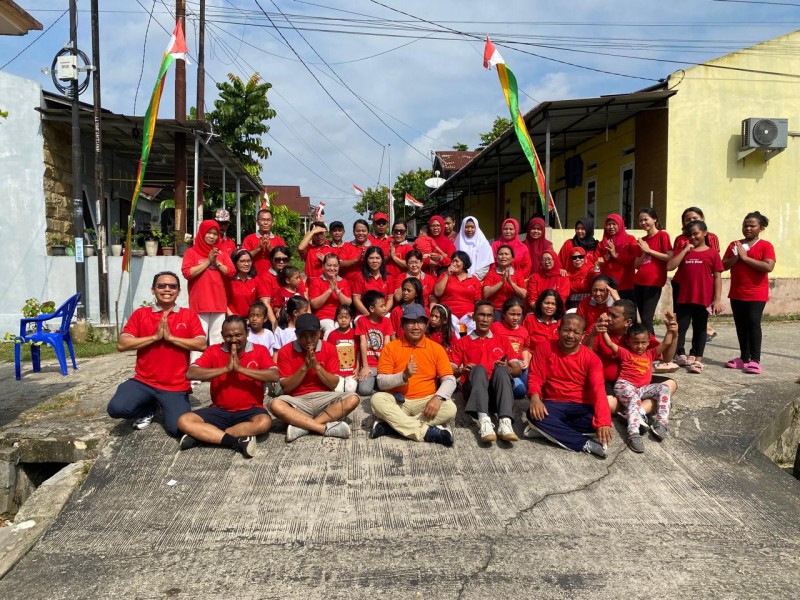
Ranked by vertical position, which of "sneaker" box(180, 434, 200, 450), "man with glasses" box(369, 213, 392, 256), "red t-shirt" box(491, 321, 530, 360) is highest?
"man with glasses" box(369, 213, 392, 256)

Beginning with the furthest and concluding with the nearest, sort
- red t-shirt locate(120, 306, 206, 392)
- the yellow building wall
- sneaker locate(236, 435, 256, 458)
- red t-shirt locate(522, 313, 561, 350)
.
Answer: the yellow building wall, red t-shirt locate(522, 313, 561, 350), red t-shirt locate(120, 306, 206, 392), sneaker locate(236, 435, 256, 458)

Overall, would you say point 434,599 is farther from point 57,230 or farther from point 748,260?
point 57,230

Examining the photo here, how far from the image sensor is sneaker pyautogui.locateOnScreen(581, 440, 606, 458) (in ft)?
14.3

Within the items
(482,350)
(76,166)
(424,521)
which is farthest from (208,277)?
(76,166)

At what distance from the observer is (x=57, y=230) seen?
1032 centimetres

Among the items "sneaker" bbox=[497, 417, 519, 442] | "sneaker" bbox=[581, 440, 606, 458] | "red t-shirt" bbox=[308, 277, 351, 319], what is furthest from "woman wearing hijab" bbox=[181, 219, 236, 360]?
"sneaker" bbox=[581, 440, 606, 458]

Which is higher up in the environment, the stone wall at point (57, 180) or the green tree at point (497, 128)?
the green tree at point (497, 128)

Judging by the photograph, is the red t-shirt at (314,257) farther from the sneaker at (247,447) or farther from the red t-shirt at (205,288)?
the sneaker at (247,447)

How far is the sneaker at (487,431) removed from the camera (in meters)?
4.46

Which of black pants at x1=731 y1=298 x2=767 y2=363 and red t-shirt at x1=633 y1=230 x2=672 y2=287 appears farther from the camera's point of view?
black pants at x1=731 y1=298 x2=767 y2=363

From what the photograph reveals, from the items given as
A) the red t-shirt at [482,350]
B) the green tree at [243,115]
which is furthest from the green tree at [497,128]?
the red t-shirt at [482,350]

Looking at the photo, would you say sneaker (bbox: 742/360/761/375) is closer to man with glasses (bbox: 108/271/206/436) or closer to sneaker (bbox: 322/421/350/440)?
sneaker (bbox: 322/421/350/440)

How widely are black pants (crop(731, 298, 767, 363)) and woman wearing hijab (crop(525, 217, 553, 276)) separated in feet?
7.01

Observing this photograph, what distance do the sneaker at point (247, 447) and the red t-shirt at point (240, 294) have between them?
6.94 feet
